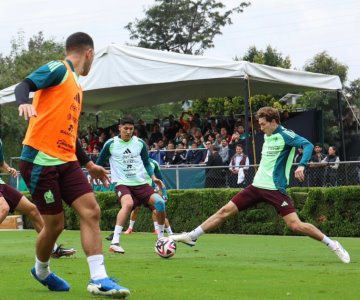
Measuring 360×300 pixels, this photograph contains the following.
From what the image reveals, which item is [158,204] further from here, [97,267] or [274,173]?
[97,267]

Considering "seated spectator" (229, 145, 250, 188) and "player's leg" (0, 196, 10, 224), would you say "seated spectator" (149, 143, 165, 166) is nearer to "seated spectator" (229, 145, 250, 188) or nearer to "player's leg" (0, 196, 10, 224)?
"seated spectator" (229, 145, 250, 188)

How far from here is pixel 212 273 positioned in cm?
1016

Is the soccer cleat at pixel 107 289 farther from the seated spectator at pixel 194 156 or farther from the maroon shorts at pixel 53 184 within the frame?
the seated spectator at pixel 194 156

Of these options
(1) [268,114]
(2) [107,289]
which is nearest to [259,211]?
(1) [268,114]

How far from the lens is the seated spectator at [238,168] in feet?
71.4

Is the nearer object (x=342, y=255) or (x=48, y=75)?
(x=48, y=75)

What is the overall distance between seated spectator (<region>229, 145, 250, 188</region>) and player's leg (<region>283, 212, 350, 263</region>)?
9.31 meters

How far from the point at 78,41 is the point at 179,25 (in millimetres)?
70857

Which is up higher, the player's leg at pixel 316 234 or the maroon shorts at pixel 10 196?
the maroon shorts at pixel 10 196

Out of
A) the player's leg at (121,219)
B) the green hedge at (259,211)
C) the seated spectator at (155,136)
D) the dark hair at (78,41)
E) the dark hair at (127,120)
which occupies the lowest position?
the green hedge at (259,211)

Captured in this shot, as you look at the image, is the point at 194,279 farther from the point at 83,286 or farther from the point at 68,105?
the point at 68,105

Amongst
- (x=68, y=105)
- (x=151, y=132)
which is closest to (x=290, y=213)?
(x=68, y=105)

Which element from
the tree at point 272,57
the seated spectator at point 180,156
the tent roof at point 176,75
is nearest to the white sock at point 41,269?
the tent roof at point 176,75

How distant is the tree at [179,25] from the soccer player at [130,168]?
207 ft
